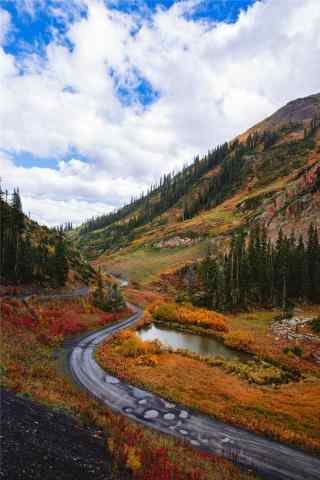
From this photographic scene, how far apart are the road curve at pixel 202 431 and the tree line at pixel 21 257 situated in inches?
1426

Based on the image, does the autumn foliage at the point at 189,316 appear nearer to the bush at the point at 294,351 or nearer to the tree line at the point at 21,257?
the bush at the point at 294,351

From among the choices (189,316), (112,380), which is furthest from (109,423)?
(189,316)

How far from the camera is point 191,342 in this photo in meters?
49.8

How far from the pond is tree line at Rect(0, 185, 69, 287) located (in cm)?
2614

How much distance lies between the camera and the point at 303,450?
63.6 feet

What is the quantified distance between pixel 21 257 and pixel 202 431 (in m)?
51.6

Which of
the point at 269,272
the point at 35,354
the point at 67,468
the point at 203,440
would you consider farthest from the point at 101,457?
the point at 269,272

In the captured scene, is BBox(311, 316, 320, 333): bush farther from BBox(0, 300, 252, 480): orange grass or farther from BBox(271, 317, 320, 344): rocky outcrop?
BBox(0, 300, 252, 480): orange grass

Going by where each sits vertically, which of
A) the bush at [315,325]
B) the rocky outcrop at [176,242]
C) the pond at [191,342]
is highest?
the rocky outcrop at [176,242]

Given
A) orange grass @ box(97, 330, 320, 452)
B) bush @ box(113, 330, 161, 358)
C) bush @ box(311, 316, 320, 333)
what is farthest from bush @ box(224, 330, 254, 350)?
bush @ box(113, 330, 161, 358)

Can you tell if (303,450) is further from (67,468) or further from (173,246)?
(173,246)

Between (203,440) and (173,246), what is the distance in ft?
408

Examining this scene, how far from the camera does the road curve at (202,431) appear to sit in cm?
1747

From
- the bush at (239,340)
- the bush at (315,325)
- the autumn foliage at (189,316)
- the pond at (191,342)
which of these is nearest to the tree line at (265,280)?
the autumn foliage at (189,316)
